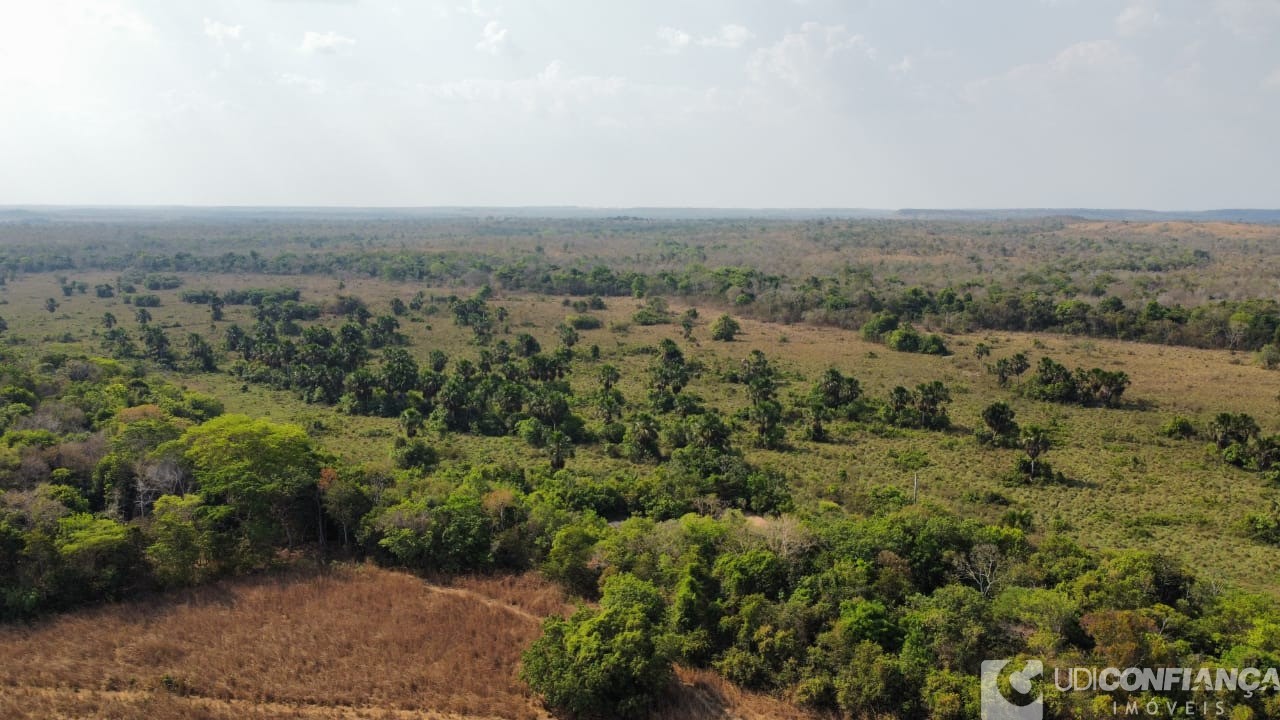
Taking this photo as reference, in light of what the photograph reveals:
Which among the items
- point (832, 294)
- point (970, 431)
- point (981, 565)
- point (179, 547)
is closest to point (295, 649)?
point (179, 547)

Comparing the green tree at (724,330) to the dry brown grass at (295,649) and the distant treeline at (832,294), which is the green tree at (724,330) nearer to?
the distant treeline at (832,294)

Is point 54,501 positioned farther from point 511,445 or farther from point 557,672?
point 511,445

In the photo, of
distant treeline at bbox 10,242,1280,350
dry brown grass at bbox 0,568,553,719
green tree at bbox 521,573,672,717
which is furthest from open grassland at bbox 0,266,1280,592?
green tree at bbox 521,573,672,717

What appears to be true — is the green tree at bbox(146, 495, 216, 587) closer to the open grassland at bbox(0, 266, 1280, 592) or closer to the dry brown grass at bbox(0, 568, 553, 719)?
the dry brown grass at bbox(0, 568, 553, 719)

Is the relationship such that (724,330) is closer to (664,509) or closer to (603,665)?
(664,509)

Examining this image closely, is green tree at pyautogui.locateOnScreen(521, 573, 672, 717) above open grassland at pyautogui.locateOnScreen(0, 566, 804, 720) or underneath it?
Result: above

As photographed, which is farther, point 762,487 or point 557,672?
point 762,487

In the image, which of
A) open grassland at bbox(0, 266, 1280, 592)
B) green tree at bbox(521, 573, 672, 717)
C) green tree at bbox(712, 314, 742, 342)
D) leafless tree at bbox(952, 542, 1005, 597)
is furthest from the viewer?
green tree at bbox(712, 314, 742, 342)

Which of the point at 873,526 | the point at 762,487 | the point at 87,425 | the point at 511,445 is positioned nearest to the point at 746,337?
the point at 511,445
